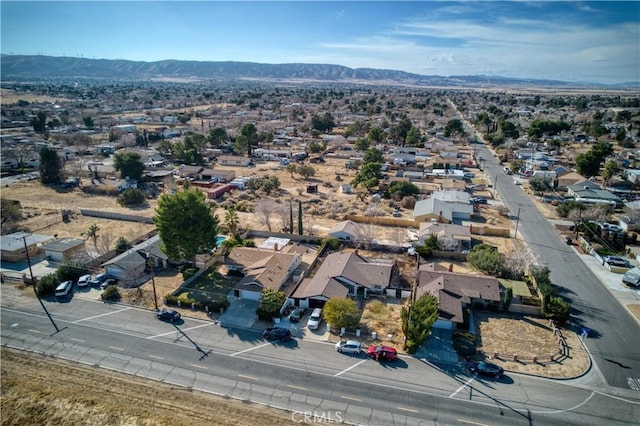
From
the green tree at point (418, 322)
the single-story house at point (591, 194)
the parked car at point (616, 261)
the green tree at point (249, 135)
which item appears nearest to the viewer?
the green tree at point (418, 322)

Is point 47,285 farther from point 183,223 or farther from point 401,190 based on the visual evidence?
point 401,190

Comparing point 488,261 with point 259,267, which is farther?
point 488,261

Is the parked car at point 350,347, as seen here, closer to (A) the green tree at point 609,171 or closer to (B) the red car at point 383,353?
(B) the red car at point 383,353

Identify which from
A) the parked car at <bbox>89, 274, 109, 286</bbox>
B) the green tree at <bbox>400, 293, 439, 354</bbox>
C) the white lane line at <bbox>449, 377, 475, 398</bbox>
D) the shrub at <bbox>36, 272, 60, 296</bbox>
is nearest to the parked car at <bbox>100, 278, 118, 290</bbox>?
the parked car at <bbox>89, 274, 109, 286</bbox>

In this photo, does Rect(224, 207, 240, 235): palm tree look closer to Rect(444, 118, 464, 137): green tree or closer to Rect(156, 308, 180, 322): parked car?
Rect(156, 308, 180, 322): parked car

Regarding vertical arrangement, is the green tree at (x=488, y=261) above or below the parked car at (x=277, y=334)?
above

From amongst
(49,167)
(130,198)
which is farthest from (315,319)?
(49,167)

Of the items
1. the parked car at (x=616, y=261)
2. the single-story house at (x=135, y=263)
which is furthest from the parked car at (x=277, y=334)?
the parked car at (x=616, y=261)
